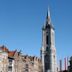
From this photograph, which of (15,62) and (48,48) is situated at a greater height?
(48,48)

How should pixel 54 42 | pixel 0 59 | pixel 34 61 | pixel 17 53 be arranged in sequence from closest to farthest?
pixel 0 59 < pixel 17 53 < pixel 34 61 < pixel 54 42

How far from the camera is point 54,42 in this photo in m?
175

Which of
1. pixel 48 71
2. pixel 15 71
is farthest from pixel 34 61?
pixel 15 71

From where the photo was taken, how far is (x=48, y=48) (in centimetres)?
17062

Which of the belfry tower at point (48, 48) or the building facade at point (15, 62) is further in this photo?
the belfry tower at point (48, 48)

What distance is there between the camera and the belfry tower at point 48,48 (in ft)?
543

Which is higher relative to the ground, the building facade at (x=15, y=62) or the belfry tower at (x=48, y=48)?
the belfry tower at (x=48, y=48)

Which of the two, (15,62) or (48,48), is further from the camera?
(48,48)

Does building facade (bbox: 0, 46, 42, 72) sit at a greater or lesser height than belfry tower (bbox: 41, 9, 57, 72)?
lesser

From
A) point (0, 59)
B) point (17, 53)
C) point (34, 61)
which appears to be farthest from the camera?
point (34, 61)

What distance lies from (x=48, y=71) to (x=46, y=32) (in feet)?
82.0

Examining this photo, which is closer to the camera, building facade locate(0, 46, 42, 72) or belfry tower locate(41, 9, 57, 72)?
building facade locate(0, 46, 42, 72)

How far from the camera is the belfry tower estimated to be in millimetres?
165500

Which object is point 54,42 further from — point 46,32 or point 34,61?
point 34,61
